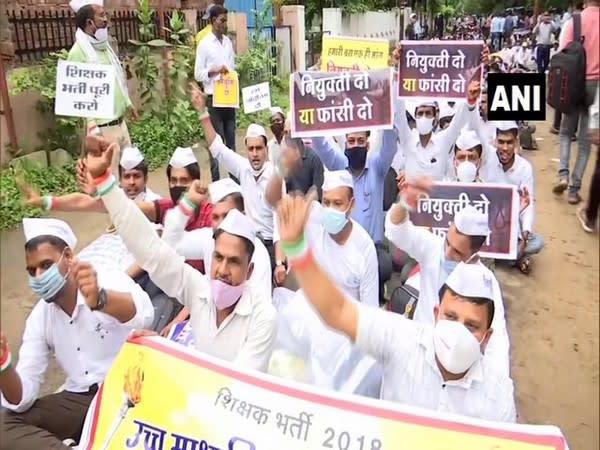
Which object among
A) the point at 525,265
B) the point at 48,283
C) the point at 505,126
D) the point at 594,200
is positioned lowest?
the point at 525,265

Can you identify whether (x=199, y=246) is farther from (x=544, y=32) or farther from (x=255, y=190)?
(x=544, y=32)

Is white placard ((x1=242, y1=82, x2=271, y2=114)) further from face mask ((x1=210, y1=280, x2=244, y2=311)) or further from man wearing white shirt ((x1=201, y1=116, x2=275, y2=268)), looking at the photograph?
face mask ((x1=210, y1=280, x2=244, y2=311))

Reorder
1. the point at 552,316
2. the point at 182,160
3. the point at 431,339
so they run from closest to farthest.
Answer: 1. the point at 431,339
2. the point at 552,316
3. the point at 182,160

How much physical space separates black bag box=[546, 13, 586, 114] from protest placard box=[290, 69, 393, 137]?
49.5 inches

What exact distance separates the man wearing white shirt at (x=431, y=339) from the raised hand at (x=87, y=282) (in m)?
0.78

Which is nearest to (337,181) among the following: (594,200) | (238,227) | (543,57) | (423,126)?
(238,227)

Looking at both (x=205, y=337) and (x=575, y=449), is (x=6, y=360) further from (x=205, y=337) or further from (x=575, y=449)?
(x=575, y=449)

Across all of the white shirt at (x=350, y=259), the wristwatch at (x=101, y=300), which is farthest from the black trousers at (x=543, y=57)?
the wristwatch at (x=101, y=300)

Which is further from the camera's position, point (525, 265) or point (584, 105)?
point (525, 265)

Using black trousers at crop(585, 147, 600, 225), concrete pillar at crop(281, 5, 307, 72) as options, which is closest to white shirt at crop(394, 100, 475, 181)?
concrete pillar at crop(281, 5, 307, 72)

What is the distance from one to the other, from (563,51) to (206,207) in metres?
1.82

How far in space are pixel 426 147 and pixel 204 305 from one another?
8.10 feet

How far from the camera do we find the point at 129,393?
1936mm

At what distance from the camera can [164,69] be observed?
4.79 metres
